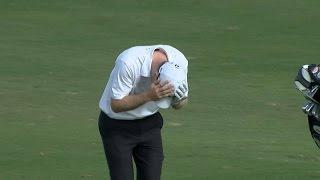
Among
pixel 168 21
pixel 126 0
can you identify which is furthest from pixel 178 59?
pixel 126 0

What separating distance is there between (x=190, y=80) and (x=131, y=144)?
9367 mm

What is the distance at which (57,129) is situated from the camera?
12328mm

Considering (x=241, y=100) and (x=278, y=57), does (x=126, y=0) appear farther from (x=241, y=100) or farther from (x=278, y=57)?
(x=241, y=100)

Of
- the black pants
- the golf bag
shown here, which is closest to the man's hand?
the black pants

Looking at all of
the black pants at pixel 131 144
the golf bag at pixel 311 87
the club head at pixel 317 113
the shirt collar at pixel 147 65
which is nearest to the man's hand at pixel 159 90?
the shirt collar at pixel 147 65

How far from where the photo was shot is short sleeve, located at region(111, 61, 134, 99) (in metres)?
6.61

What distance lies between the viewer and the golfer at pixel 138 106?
258 inches

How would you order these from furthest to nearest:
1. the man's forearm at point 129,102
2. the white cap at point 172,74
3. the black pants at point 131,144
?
the black pants at point 131,144 → the man's forearm at point 129,102 → the white cap at point 172,74

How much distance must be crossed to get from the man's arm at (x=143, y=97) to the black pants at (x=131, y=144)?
251mm

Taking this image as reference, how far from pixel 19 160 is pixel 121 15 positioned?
1297cm

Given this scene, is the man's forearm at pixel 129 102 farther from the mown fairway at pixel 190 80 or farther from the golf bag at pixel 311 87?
the mown fairway at pixel 190 80

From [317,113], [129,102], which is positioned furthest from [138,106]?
[317,113]

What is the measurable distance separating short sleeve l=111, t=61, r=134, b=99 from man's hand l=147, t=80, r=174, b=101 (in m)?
0.20

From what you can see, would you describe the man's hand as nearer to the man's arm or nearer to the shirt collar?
the man's arm
